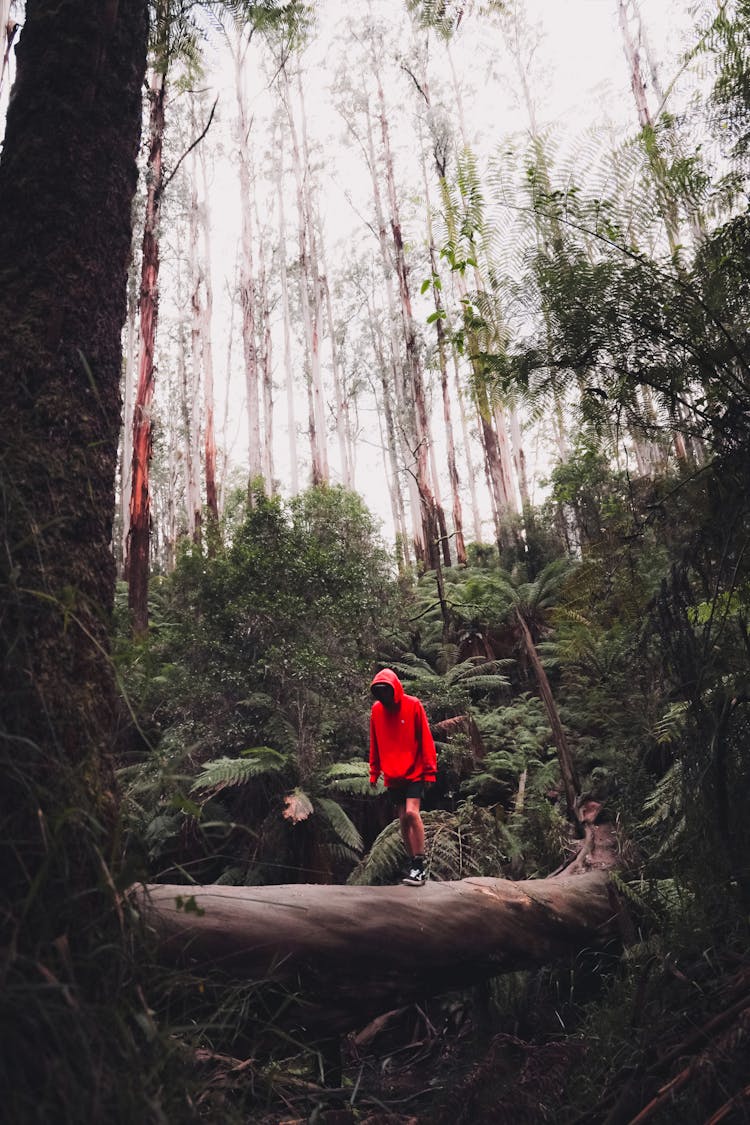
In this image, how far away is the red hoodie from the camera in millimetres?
4629

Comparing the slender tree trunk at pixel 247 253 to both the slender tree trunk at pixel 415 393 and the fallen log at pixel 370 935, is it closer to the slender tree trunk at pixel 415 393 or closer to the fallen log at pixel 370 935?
the slender tree trunk at pixel 415 393

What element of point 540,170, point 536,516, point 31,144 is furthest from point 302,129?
point 31,144

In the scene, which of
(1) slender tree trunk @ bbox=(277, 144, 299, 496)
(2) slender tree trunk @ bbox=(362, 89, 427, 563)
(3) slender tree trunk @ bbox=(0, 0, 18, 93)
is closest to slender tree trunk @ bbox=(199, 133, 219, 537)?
(1) slender tree trunk @ bbox=(277, 144, 299, 496)

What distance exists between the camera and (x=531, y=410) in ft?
11.5

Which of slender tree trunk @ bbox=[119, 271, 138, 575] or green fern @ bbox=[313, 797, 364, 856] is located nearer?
green fern @ bbox=[313, 797, 364, 856]

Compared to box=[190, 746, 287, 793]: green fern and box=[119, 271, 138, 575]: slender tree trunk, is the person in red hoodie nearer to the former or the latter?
box=[190, 746, 287, 793]: green fern

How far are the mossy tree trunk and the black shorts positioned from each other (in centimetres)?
337

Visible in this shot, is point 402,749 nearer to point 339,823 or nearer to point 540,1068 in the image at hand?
point 540,1068

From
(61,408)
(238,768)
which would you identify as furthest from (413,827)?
(61,408)

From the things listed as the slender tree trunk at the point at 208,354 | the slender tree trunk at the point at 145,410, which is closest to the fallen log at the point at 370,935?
the slender tree trunk at the point at 145,410

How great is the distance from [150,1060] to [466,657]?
9652mm

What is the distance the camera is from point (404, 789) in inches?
182

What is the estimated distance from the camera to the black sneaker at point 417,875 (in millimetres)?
3729

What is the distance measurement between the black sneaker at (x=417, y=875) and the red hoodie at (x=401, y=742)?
1.76 feet
